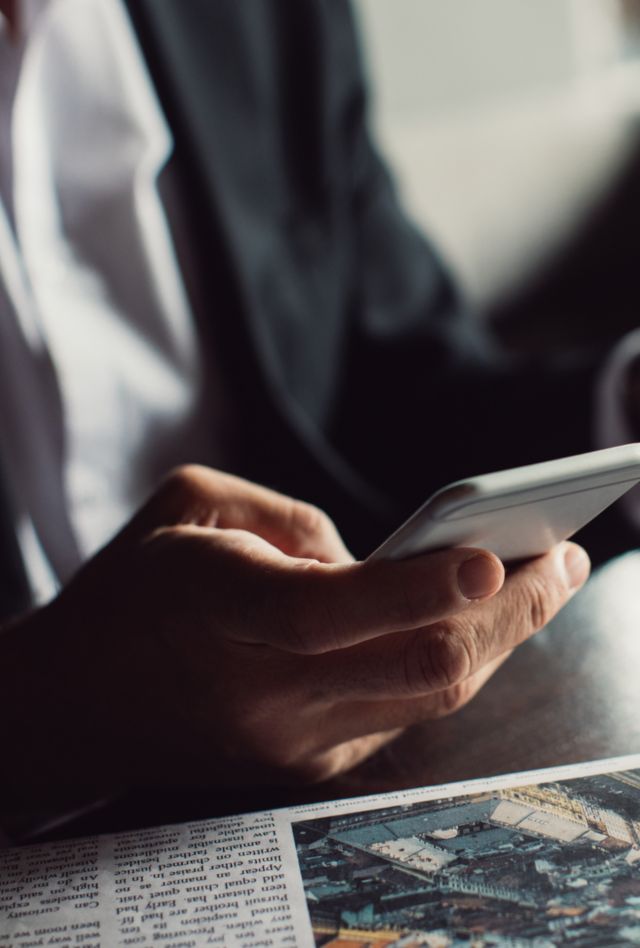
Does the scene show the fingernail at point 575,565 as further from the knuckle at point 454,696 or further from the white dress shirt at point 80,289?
the white dress shirt at point 80,289

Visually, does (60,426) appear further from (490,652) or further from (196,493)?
(490,652)

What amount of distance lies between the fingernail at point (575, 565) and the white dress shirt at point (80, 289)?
43 cm

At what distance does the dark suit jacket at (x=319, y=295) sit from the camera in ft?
2.63

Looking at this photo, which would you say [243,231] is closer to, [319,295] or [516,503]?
[319,295]

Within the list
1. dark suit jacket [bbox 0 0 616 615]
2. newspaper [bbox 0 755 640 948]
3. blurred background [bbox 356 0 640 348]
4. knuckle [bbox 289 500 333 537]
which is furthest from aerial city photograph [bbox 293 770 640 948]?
blurred background [bbox 356 0 640 348]

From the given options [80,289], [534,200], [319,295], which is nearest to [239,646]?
[80,289]

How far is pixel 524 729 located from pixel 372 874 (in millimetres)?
123

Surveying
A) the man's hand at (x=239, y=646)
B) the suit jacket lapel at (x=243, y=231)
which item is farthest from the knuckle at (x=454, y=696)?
the suit jacket lapel at (x=243, y=231)

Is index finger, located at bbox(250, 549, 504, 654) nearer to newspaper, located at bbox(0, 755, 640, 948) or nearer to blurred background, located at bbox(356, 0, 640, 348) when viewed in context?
newspaper, located at bbox(0, 755, 640, 948)

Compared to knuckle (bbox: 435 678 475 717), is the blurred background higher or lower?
higher

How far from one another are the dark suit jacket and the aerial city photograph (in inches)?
16.1

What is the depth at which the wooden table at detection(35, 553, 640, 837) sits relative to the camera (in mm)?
407

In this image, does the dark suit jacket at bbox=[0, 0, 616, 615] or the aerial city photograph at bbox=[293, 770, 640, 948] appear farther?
the dark suit jacket at bbox=[0, 0, 616, 615]

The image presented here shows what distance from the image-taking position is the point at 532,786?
1.26 feet
